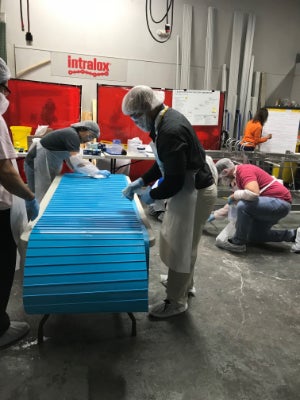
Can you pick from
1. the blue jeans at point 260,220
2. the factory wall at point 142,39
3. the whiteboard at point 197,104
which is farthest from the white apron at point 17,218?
the factory wall at point 142,39

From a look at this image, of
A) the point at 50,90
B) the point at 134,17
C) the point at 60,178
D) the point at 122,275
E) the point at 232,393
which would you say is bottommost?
the point at 232,393

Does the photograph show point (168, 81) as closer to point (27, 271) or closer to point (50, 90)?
point (50, 90)

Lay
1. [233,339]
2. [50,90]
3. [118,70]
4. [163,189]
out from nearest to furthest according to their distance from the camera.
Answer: [163,189], [233,339], [50,90], [118,70]

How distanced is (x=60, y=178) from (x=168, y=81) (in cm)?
397

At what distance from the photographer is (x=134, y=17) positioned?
5.38m

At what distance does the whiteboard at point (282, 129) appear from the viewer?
5133 mm

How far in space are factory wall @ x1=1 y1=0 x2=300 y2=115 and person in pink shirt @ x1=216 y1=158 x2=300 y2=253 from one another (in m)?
3.49

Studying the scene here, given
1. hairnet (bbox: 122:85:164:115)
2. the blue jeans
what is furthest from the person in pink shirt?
hairnet (bbox: 122:85:164:115)

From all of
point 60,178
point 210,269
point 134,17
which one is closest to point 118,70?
point 134,17

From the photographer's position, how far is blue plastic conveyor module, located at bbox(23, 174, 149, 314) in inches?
51.5

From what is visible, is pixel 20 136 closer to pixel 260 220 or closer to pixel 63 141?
pixel 63 141

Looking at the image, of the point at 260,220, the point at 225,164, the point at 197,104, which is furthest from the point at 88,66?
the point at 260,220

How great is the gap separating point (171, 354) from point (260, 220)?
5.62ft

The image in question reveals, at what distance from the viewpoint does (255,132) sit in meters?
4.97
